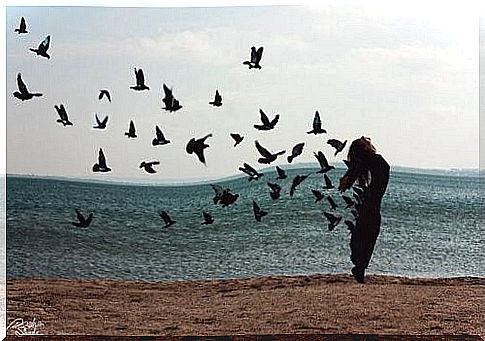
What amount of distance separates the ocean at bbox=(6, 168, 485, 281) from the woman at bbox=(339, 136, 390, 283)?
37 mm

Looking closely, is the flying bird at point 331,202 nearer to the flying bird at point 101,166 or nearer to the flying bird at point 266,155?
the flying bird at point 266,155

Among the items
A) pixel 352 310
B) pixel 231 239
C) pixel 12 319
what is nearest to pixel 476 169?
pixel 352 310

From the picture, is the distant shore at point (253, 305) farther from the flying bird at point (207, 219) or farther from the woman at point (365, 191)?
the flying bird at point (207, 219)

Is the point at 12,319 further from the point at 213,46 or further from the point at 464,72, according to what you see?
the point at 464,72

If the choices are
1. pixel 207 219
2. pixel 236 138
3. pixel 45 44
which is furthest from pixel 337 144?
pixel 45 44

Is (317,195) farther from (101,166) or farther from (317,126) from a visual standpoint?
(101,166)

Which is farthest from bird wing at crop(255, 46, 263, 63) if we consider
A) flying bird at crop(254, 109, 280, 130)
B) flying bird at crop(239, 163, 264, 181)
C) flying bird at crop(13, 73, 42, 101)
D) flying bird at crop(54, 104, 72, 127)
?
flying bird at crop(13, 73, 42, 101)

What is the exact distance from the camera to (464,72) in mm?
3908

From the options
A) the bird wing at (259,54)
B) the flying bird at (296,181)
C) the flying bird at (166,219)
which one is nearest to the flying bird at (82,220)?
the flying bird at (166,219)

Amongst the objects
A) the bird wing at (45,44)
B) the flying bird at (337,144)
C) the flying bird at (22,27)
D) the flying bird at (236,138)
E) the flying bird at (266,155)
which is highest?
the flying bird at (22,27)

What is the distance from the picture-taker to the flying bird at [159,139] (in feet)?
12.9

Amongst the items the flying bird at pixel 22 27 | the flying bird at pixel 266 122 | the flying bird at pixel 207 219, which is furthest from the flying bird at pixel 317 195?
the flying bird at pixel 22 27

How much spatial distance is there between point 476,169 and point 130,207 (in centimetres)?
162

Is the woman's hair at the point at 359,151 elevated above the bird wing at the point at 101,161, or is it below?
above
